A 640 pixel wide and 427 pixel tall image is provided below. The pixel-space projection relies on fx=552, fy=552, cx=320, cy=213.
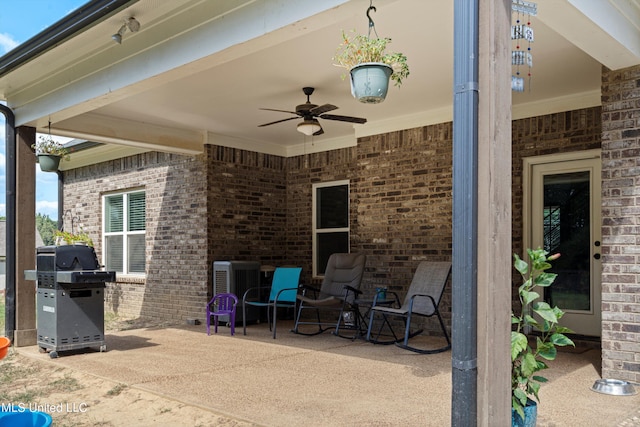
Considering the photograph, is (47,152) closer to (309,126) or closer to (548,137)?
(309,126)

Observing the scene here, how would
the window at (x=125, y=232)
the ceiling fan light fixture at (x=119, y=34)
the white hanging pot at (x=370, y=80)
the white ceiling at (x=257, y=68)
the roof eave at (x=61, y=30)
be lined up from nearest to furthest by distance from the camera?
the white hanging pot at (x=370, y=80) < the white ceiling at (x=257, y=68) < the roof eave at (x=61, y=30) < the ceiling fan light fixture at (x=119, y=34) < the window at (x=125, y=232)

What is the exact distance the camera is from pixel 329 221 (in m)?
8.31

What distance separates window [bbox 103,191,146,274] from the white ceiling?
205 centimetres

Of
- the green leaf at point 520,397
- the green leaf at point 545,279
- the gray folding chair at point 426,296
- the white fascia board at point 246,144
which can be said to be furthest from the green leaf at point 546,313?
the white fascia board at point 246,144

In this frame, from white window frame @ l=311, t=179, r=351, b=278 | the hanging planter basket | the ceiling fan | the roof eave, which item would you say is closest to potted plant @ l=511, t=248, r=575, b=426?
the roof eave

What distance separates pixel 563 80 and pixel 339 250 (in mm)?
3961

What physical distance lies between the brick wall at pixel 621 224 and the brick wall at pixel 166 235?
5153 mm

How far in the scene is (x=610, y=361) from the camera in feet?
13.6

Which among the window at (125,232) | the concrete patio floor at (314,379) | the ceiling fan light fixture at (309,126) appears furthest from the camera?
the window at (125,232)

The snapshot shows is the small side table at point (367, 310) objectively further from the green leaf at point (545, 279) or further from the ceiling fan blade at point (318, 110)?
the green leaf at point (545, 279)

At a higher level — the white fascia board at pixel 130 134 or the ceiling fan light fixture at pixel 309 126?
the white fascia board at pixel 130 134

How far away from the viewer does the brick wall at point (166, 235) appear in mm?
7840

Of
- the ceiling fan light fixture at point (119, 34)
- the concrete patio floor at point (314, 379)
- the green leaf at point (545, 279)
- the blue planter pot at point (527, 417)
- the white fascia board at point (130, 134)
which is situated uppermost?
the ceiling fan light fixture at point (119, 34)

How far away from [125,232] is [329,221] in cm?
359
